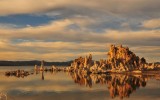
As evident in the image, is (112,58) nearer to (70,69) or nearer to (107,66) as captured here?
(107,66)

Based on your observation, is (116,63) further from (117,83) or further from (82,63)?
(117,83)

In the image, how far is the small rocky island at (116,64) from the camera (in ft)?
502

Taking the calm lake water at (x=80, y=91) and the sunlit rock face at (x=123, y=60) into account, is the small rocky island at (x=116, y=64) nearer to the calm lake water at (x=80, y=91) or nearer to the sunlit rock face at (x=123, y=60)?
the sunlit rock face at (x=123, y=60)

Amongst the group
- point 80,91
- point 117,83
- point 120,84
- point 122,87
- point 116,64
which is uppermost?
point 116,64

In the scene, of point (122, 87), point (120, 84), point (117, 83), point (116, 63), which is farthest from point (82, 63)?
point (122, 87)

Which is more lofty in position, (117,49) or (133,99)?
(117,49)

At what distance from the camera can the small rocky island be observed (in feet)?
502

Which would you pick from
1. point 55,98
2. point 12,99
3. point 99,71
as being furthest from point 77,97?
point 99,71

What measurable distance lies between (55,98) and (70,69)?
12497 cm

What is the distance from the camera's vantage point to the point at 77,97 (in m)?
57.9

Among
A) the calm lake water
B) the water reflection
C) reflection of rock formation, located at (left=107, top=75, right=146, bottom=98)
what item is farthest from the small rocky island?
the calm lake water

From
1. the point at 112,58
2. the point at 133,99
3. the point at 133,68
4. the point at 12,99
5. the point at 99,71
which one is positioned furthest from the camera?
the point at 112,58

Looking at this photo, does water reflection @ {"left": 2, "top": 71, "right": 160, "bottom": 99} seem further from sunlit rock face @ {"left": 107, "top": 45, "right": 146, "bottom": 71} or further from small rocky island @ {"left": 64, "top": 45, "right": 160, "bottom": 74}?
sunlit rock face @ {"left": 107, "top": 45, "right": 146, "bottom": 71}

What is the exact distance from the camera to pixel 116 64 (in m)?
167
